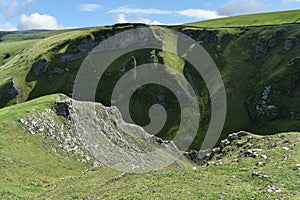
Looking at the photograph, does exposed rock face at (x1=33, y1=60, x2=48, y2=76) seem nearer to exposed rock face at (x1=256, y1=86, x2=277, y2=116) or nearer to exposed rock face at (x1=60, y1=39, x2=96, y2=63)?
exposed rock face at (x1=60, y1=39, x2=96, y2=63)

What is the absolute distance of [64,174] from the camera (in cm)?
4600

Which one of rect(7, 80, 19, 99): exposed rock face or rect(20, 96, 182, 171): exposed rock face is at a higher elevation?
rect(20, 96, 182, 171): exposed rock face

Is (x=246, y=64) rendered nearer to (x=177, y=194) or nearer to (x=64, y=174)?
(x=64, y=174)

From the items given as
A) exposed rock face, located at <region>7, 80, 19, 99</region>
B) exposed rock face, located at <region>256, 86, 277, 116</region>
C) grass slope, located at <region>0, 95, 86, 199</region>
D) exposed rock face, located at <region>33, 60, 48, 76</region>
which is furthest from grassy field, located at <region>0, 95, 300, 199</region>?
exposed rock face, located at <region>33, 60, 48, 76</region>

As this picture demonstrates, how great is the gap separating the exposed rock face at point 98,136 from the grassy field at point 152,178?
5109mm

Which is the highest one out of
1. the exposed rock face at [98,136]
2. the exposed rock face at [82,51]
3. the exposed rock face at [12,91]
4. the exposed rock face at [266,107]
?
the exposed rock face at [82,51]

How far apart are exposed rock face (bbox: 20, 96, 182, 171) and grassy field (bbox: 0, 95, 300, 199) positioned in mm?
5109

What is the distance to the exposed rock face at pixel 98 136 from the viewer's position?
54812mm

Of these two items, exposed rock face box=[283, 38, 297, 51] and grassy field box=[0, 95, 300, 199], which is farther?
exposed rock face box=[283, 38, 297, 51]

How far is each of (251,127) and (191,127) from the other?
98.3 feet

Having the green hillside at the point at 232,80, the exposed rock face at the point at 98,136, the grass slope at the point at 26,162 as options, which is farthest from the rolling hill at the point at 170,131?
the green hillside at the point at 232,80

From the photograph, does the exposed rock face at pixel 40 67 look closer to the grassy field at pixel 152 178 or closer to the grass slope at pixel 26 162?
the grass slope at pixel 26 162

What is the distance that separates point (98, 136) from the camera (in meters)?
63.1

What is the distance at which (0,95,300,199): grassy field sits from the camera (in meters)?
23.7
